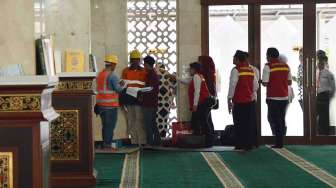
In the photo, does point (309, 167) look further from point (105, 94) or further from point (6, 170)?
point (6, 170)

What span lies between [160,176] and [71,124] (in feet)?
3.60

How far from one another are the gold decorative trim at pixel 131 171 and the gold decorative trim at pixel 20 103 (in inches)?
104

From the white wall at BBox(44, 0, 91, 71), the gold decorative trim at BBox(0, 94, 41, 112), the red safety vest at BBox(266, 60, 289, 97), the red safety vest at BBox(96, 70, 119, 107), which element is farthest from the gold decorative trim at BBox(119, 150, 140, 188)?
the gold decorative trim at BBox(0, 94, 41, 112)

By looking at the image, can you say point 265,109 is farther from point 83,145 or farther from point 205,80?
point 83,145

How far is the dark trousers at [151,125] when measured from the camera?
29.3 feet

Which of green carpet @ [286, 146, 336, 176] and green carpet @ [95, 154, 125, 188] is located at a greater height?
green carpet @ [95, 154, 125, 188]

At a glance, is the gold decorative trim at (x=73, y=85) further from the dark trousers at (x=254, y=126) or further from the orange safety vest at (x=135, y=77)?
the dark trousers at (x=254, y=126)

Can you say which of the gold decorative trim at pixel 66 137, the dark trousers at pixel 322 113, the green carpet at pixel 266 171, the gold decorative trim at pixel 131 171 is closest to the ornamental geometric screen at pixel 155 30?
the gold decorative trim at pixel 131 171

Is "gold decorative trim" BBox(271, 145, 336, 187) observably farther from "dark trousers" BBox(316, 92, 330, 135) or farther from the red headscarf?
the red headscarf

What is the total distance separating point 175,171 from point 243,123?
1.98 metres

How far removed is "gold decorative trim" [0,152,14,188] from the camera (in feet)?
10.3

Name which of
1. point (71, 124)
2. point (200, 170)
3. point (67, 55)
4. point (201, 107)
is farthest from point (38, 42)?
point (201, 107)

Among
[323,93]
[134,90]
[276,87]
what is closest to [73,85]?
[134,90]

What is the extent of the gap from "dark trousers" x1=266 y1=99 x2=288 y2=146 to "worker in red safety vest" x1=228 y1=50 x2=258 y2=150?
1.43 feet
